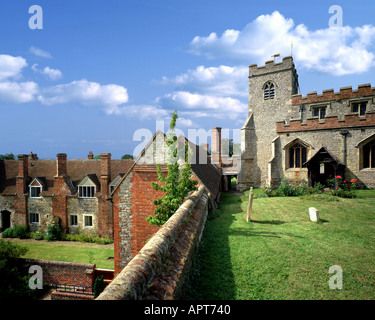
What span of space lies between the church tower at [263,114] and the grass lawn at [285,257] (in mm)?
14777

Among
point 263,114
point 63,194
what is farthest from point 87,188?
point 263,114

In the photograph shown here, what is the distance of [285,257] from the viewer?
5.82 m

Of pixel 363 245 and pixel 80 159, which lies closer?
pixel 363 245

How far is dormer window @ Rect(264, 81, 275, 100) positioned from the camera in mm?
24469

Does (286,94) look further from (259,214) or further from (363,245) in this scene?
(363,245)

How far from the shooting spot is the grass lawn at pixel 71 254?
17.8 metres

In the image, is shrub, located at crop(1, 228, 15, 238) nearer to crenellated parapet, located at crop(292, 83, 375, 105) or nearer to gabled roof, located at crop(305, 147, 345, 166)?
gabled roof, located at crop(305, 147, 345, 166)

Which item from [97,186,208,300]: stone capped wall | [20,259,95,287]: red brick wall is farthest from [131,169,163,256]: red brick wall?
Answer: [20,259,95,287]: red brick wall

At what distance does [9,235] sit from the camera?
966 inches

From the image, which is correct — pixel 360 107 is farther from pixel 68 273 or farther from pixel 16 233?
pixel 16 233

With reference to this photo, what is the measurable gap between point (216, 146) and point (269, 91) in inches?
352
